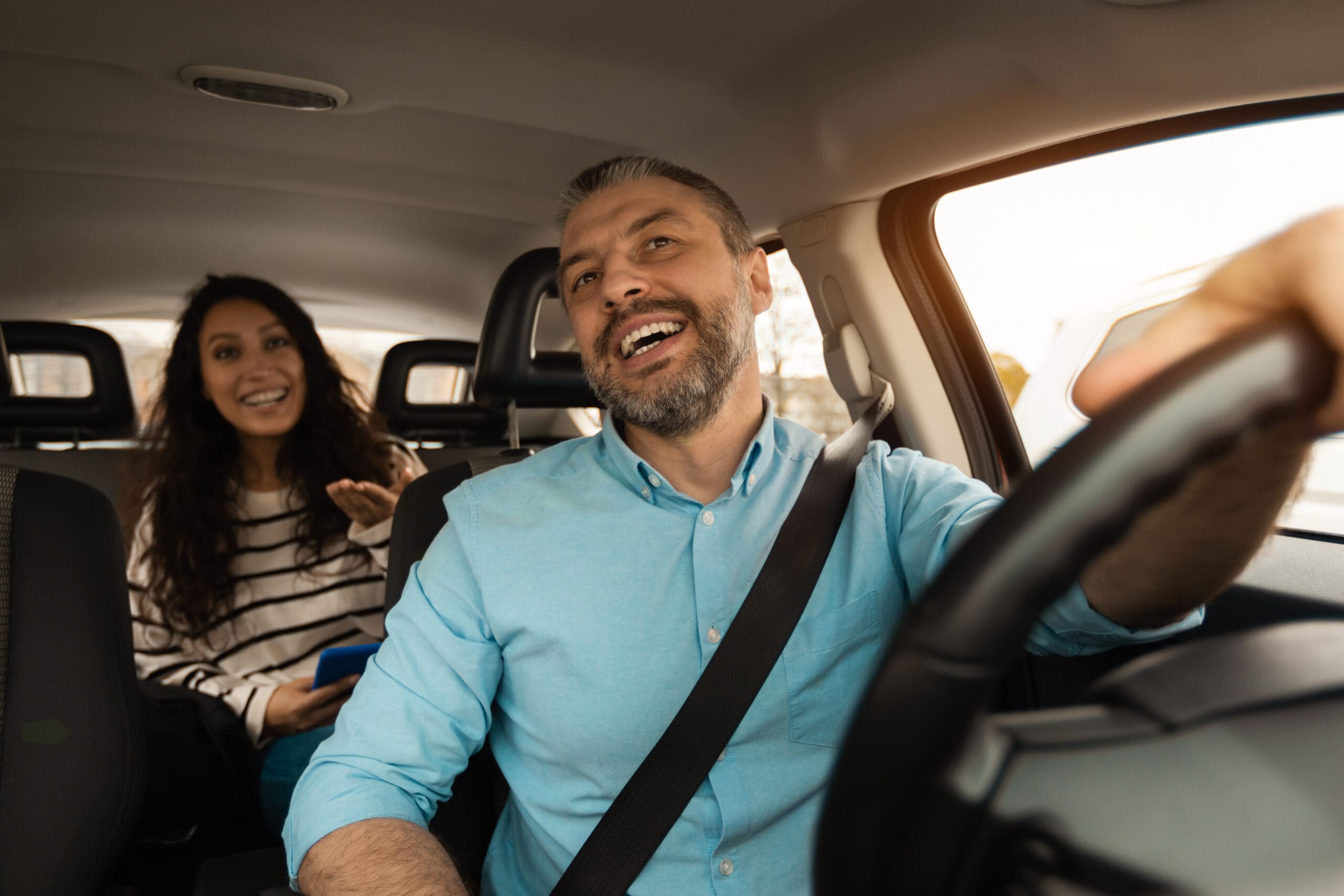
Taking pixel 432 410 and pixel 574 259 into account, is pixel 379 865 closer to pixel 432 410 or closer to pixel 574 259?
pixel 574 259

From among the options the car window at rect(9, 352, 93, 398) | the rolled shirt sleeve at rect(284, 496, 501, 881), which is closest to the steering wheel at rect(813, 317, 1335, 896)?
the rolled shirt sleeve at rect(284, 496, 501, 881)

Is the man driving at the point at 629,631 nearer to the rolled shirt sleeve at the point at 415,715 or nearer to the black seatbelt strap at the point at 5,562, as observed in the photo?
the rolled shirt sleeve at the point at 415,715

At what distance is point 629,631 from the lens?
1.18 metres

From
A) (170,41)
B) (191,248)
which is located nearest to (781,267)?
(170,41)

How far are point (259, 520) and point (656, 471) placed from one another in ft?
4.39

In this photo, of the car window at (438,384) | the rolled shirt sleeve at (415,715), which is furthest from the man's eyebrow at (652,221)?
the car window at (438,384)

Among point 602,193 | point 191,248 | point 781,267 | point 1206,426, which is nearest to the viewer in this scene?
point 1206,426

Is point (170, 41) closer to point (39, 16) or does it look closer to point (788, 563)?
point (39, 16)

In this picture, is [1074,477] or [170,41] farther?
[170,41]

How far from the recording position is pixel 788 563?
121 cm

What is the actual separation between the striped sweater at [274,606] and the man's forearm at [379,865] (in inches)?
41.0

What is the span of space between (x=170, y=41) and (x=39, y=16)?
203 mm

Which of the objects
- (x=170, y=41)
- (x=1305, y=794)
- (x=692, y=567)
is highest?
(x=170, y=41)

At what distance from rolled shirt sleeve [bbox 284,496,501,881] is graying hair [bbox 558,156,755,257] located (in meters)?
0.67
